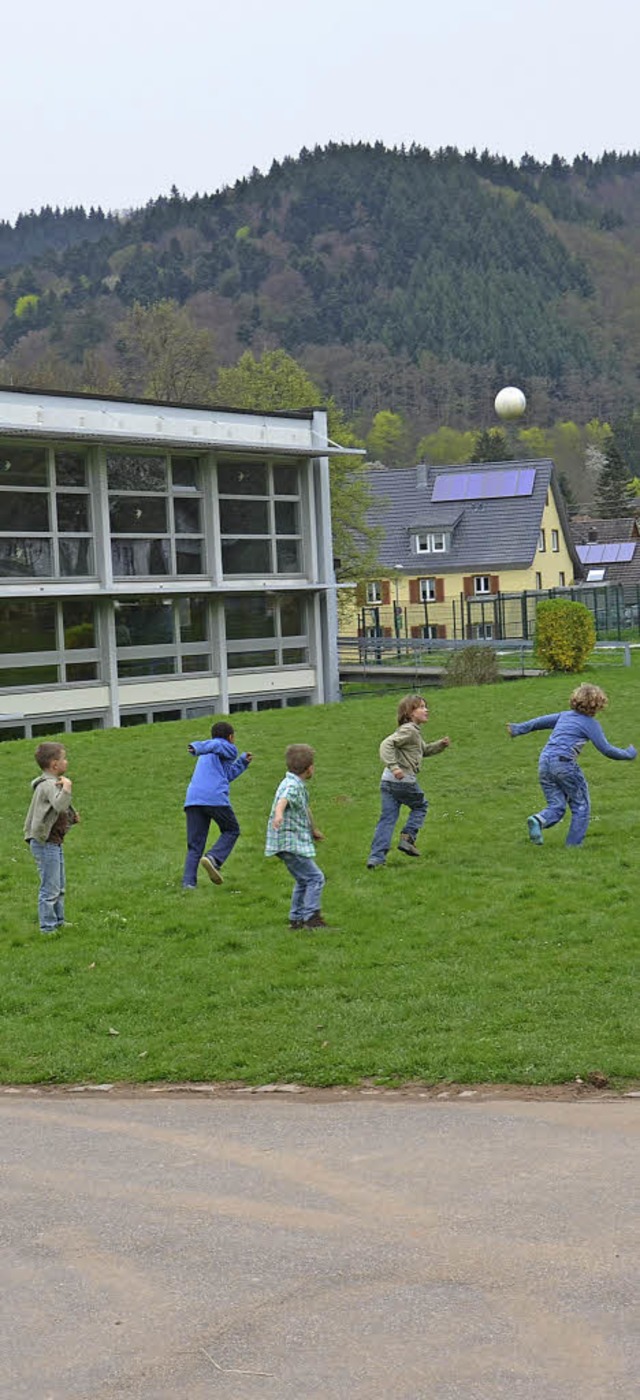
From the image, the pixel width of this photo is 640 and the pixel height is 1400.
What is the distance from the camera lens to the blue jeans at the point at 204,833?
577 inches

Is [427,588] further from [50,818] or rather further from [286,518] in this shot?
[50,818]

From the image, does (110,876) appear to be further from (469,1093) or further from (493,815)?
(469,1093)

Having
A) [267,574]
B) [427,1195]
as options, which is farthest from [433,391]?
[427,1195]

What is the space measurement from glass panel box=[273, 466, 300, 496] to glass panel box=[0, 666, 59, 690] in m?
8.62

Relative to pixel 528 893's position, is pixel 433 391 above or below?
above

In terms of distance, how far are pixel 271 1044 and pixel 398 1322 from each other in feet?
14.8

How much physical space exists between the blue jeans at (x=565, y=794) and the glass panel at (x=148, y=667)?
22.3 meters

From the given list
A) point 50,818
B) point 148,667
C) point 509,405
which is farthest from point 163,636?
point 509,405

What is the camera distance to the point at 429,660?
5212 centimetres

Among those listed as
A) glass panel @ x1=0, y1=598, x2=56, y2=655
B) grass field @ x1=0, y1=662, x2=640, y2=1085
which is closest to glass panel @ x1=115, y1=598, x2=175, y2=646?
glass panel @ x1=0, y1=598, x2=56, y2=655

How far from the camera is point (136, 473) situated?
37.8 metres

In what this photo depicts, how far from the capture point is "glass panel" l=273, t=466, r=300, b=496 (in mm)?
41531

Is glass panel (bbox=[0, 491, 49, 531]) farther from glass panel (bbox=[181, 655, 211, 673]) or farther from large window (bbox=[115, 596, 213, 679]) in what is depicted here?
glass panel (bbox=[181, 655, 211, 673])

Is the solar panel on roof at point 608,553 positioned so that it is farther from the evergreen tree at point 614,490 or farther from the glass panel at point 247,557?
the glass panel at point 247,557
